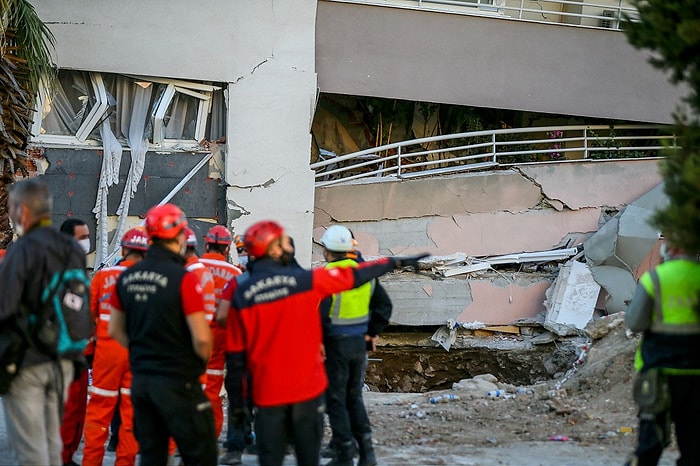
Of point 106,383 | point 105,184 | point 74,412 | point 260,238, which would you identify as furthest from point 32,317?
point 105,184

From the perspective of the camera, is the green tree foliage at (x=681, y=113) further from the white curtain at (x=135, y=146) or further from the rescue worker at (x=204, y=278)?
the white curtain at (x=135, y=146)

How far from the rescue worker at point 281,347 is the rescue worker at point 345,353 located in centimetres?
178

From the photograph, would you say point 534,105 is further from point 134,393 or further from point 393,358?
point 134,393

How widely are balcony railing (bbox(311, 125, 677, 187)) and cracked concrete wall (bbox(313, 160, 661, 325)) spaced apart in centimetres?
33

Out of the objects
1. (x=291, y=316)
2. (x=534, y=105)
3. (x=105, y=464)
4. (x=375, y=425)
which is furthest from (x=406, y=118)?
(x=291, y=316)

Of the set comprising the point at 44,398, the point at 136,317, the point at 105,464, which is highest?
the point at 136,317

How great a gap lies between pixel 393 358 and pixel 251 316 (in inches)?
382

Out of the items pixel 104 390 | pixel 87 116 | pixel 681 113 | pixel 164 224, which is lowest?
pixel 104 390

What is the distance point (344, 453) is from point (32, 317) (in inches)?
117

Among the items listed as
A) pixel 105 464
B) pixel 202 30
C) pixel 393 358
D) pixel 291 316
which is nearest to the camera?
pixel 291 316

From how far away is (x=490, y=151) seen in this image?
16453 mm

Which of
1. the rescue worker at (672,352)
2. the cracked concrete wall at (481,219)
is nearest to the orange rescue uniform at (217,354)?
the rescue worker at (672,352)

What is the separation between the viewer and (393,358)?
1510 centimetres

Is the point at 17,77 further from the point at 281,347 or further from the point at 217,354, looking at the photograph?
the point at 281,347
